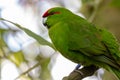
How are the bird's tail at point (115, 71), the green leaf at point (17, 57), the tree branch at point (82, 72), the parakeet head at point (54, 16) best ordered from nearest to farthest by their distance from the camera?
the tree branch at point (82, 72), the bird's tail at point (115, 71), the parakeet head at point (54, 16), the green leaf at point (17, 57)

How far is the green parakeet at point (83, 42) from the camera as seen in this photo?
1.66m

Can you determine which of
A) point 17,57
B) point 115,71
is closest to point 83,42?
point 115,71

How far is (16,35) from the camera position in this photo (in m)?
2.39

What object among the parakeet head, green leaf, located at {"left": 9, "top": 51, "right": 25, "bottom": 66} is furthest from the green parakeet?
green leaf, located at {"left": 9, "top": 51, "right": 25, "bottom": 66}

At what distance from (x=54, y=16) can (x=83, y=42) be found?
218mm

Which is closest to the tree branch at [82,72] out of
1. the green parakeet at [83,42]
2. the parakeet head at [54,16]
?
the green parakeet at [83,42]

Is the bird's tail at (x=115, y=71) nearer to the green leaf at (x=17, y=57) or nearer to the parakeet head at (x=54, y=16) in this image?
the parakeet head at (x=54, y=16)

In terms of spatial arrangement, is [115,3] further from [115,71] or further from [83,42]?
[115,71]

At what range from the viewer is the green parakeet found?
5.43 feet

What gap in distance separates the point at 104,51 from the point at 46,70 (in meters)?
0.56

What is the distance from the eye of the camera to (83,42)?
1.72 meters

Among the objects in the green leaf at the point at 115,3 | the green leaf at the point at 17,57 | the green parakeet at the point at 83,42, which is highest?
the green leaf at the point at 115,3

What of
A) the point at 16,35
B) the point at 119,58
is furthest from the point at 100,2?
the point at 119,58

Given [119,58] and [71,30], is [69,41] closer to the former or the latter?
[71,30]
